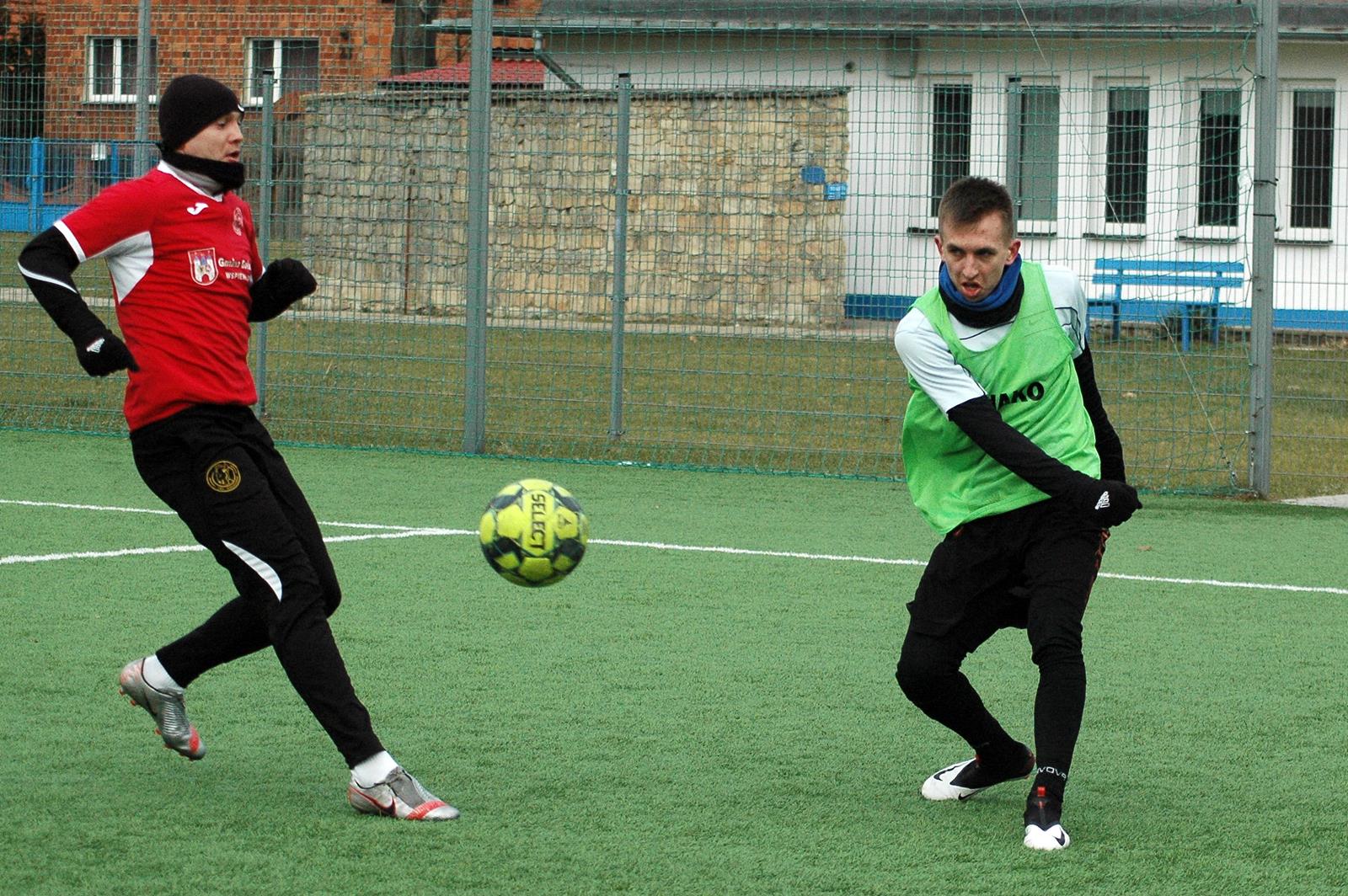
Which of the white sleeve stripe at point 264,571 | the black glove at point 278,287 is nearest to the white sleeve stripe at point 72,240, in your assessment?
the black glove at point 278,287

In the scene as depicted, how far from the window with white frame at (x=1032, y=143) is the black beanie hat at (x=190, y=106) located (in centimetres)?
762

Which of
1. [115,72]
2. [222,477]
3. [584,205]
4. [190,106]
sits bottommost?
[222,477]

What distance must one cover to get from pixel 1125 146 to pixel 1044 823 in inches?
345

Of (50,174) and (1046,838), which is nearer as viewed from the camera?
(1046,838)

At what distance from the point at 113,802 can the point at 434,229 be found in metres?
8.76

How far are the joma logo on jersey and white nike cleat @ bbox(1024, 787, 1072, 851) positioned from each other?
0.96 metres

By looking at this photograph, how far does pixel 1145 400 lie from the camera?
12.1m

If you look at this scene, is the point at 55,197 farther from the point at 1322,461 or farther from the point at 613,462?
the point at 1322,461

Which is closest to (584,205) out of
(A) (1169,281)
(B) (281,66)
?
(B) (281,66)

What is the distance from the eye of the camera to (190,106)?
16.0 feet

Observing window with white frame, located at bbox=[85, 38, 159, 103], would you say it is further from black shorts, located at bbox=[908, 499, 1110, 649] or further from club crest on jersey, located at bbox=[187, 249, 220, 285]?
black shorts, located at bbox=[908, 499, 1110, 649]

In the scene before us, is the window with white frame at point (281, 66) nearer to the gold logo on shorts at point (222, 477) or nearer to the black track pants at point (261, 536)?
the black track pants at point (261, 536)

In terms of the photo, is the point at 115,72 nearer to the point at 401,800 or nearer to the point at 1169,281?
the point at 1169,281

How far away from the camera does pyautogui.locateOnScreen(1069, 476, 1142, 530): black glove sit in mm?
4398
